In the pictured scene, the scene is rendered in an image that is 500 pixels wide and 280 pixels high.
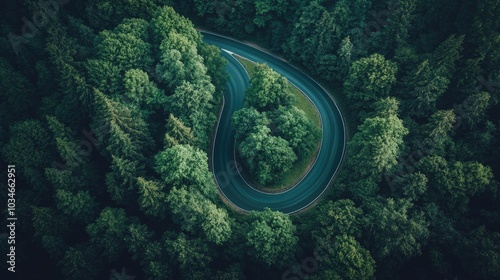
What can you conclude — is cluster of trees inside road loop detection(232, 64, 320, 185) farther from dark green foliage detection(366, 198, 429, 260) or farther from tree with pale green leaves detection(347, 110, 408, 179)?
dark green foliage detection(366, 198, 429, 260)

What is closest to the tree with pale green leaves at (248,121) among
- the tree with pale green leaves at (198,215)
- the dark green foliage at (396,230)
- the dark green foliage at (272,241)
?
the tree with pale green leaves at (198,215)

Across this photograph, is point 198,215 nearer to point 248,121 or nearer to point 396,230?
point 248,121

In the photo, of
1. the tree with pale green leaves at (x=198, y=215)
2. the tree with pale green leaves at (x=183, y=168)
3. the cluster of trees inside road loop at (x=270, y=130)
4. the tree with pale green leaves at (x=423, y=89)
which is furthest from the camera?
the cluster of trees inside road loop at (x=270, y=130)

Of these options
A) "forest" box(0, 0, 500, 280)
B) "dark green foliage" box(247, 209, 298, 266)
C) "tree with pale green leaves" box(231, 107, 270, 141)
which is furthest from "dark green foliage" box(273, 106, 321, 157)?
"dark green foliage" box(247, 209, 298, 266)

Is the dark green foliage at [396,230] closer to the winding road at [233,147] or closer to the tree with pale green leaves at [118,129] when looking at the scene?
the winding road at [233,147]

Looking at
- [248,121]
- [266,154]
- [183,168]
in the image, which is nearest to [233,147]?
[248,121]

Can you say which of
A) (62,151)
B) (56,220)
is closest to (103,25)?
(62,151)
